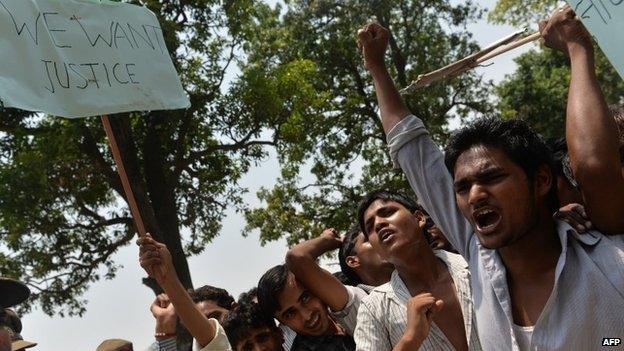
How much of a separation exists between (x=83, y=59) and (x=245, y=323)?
134 cm

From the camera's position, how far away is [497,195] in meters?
1.79

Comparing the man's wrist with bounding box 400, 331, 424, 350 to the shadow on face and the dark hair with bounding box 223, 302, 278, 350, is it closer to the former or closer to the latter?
the shadow on face

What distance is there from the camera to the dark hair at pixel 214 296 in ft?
13.5

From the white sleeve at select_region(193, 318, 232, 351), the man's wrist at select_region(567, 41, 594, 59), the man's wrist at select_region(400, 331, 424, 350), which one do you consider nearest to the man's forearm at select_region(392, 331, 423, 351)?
the man's wrist at select_region(400, 331, 424, 350)

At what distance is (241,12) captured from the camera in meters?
12.1

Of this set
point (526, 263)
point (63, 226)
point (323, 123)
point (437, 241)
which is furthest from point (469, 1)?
point (526, 263)

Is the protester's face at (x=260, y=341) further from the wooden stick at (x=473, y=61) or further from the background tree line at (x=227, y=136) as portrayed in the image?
the background tree line at (x=227, y=136)

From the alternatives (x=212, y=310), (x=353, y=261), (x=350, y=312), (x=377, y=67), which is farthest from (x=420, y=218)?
(x=212, y=310)

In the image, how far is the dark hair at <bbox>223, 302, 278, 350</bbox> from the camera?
344 centimetres

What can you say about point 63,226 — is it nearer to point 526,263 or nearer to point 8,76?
point 8,76

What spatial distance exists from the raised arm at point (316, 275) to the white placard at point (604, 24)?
156cm

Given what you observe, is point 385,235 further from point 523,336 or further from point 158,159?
point 158,159

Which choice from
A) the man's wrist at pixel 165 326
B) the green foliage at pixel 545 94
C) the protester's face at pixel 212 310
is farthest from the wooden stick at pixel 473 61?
the green foliage at pixel 545 94

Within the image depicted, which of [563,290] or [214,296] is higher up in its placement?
[214,296]
